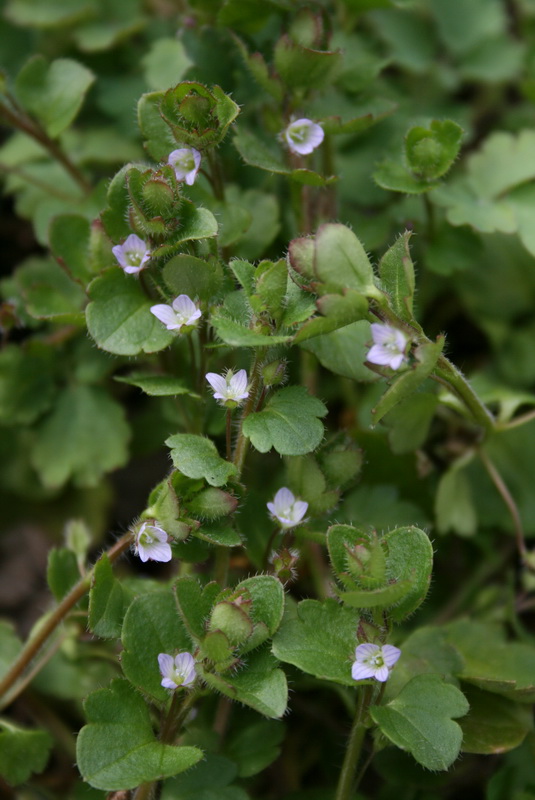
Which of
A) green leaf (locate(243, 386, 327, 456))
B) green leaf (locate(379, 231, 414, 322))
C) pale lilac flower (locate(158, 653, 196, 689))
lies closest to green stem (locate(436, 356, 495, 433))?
green leaf (locate(379, 231, 414, 322))

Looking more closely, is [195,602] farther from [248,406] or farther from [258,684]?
[248,406]

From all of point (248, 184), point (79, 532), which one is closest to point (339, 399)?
point (248, 184)

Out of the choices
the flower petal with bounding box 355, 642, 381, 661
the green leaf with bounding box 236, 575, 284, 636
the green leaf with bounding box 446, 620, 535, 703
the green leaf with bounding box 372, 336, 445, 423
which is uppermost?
the green leaf with bounding box 372, 336, 445, 423

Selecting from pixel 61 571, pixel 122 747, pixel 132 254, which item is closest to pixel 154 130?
pixel 132 254

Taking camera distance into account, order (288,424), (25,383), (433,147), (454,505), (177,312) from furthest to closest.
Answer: (25,383)
(454,505)
(433,147)
(177,312)
(288,424)

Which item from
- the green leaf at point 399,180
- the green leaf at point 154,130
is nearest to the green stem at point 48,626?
the green leaf at point 154,130

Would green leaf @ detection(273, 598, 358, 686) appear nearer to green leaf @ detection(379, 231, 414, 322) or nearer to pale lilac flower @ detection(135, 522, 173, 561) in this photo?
pale lilac flower @ detection(135, 522, 173, 561)

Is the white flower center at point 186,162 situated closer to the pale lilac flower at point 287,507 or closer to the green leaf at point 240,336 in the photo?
the green leaf at point 240,336
